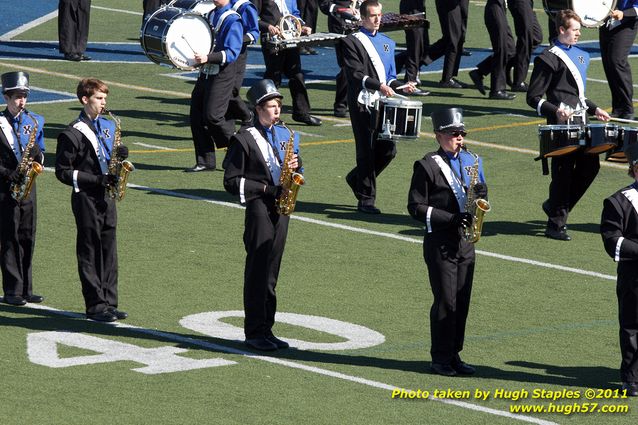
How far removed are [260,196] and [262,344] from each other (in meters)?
1.07

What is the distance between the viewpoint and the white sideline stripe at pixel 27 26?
1171 inches

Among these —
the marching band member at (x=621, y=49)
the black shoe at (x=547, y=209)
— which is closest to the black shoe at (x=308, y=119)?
the marching band member at (x=621, y=49)

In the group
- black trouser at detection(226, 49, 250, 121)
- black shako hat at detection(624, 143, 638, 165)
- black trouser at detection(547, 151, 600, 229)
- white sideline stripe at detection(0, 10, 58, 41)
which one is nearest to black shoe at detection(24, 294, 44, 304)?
black shako hat at detection(624, 143, 638, 165)

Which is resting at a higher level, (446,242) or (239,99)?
(446,242)

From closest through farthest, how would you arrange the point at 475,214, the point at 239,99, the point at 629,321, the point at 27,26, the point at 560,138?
the point at 629,321, the point at 475,214, the point at 560,138, the point at 239,99, the point at 27,26

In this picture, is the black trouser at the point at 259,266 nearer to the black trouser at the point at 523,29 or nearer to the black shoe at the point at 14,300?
the black shoe at the point at 14,300

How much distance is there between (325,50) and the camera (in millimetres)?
29984

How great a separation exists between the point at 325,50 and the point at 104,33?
463 centimetres

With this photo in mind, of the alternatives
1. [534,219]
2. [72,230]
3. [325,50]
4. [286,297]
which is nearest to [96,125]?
Result: [286,297]

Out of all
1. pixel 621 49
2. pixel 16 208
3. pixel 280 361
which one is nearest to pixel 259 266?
pixel 280 361

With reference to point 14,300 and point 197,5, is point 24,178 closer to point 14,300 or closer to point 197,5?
point 14,300

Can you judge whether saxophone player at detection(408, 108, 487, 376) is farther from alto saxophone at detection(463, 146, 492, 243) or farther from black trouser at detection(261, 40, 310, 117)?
black trouser at detection(261, 40, 310, 117)

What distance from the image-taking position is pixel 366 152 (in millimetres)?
16578

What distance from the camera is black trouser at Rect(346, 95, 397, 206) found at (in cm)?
1653
